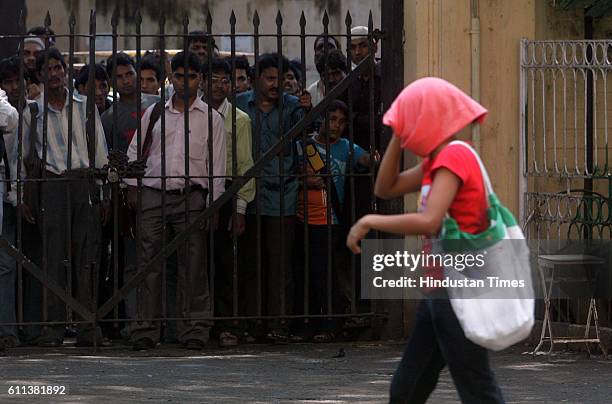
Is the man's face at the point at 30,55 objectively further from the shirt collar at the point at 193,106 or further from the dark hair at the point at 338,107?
the dark hair at the point at 338,107

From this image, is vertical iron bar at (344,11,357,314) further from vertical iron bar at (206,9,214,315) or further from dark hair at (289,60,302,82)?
vertical iron bar at (206,9,214,315)

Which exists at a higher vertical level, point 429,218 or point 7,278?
point 429,218

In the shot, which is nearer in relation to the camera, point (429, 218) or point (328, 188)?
point (429, 218)

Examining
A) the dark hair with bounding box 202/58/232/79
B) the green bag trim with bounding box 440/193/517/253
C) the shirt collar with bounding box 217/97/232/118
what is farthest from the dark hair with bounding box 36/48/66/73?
the green bag trim with bounding box 440/193/517/253

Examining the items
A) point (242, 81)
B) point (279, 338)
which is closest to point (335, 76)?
point (242, 81)

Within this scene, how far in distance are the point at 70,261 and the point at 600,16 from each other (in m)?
4.21

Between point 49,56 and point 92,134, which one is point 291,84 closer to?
point 92,134

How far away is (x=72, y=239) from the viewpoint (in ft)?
34.7

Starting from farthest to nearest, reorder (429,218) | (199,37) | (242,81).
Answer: (242,81) → (199,37) → (429,218)

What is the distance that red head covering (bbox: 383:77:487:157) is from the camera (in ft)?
18.6

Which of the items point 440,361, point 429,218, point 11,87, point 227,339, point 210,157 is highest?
point 11,87

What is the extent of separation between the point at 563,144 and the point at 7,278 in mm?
4100

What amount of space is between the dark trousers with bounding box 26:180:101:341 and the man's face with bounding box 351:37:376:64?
2162mm

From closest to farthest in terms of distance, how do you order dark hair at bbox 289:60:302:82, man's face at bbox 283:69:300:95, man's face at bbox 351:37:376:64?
man's face at bbox 351:37:376:64, man's face at bbox 283:69:300:95, dark hair at bbox 289:60:302:82
